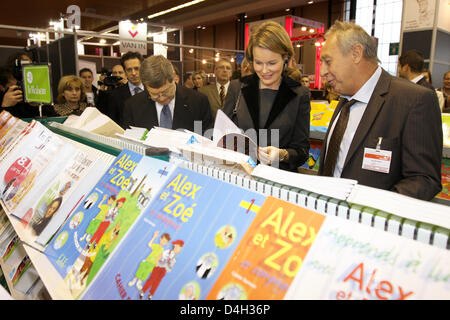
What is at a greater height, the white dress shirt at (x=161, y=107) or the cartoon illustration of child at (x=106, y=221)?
the white dress shirt at (x=161, y=107)

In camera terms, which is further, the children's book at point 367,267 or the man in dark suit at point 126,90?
the man in dark suit at point 126,90

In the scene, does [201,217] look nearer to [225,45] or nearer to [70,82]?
[70,82]

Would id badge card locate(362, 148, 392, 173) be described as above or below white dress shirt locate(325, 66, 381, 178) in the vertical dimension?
below

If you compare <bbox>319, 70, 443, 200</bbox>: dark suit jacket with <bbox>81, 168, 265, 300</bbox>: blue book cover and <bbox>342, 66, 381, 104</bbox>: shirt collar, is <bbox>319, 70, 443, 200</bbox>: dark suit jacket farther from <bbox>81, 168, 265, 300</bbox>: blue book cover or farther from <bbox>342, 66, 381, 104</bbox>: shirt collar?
<bbox>81, 168, 265, 300</bbox>: blue book cover

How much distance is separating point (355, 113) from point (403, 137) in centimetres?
27

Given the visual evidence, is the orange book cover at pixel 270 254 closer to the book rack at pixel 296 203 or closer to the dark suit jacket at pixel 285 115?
the book rack at pixel 296 203

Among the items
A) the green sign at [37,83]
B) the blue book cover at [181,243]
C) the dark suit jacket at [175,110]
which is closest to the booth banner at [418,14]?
the dark suit jacket at [175,110]

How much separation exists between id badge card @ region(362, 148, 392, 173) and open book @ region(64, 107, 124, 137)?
1.28 m

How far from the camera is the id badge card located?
4.59 feet

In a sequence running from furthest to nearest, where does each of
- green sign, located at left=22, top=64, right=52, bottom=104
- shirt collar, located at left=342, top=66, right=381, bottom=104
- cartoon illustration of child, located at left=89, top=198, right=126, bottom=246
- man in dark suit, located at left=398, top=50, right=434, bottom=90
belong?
man in dark suit, located at left=398, top=50, right=434, bottom=90 < green sign, located at left=22, top=64, right=52, bottom=104 < shirt collar, located at left=342, top=66, right=381, bottom=104 < cartoon illustration of child, located at left=89, top=198, right=126, bottom=246

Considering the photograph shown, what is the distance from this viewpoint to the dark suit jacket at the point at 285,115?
204cm

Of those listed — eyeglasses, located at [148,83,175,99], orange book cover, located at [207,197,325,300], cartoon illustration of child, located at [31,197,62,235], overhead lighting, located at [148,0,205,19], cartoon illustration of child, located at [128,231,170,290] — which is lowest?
cartoon illustration of child, located at [31,197,62,235]

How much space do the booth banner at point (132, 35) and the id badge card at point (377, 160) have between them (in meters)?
5.68

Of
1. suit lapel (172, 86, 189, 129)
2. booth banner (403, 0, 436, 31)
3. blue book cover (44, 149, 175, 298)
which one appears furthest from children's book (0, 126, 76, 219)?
booth banner (403, 0, 436, 31)
